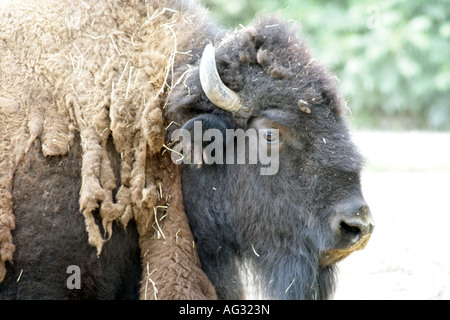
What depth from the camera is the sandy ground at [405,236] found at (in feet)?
17.9

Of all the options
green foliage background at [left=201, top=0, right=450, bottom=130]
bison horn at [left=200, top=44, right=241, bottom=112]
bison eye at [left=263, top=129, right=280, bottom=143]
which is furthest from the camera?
green foliage background at [left=201, top=0, right=450, bottom=130]

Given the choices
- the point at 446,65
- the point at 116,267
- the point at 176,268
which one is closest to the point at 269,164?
the point at 176,268

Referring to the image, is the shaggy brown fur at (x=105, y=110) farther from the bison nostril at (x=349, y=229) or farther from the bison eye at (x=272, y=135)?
the bison nostril at (x=349, y=229)

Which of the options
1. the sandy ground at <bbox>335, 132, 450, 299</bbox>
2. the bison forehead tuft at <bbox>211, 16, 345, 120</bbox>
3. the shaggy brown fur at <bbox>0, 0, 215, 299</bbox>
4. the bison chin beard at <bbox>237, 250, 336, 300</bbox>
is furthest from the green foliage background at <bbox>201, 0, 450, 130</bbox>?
the bison chin beard at <bbox>237, 250, 336, 300</bbox>

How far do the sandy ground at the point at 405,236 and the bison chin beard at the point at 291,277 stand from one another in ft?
2.94

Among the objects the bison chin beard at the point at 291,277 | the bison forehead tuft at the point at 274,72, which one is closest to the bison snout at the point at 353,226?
the bison chin beard at the point at 291,277

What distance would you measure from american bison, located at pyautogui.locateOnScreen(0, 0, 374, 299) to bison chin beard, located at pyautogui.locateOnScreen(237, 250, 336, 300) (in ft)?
0.03

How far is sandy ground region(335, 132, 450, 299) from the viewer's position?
5.46m

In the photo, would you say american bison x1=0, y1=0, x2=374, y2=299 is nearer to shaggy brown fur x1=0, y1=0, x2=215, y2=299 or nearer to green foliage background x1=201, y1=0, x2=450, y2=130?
shaggy brown fur x1=0, y1=0, x2=215, y2=299

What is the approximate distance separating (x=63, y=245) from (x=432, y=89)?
47.4 ft

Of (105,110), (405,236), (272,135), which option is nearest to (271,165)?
(272,135)

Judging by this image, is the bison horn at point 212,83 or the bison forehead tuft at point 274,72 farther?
the bison forehead tuft at point 274,72

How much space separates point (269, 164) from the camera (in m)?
4.17

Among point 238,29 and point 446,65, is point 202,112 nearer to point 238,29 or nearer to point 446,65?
point 238,29
